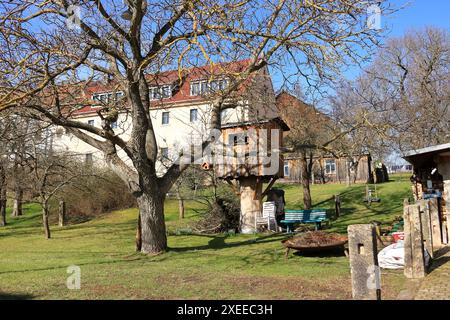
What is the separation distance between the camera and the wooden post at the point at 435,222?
12.6 metres

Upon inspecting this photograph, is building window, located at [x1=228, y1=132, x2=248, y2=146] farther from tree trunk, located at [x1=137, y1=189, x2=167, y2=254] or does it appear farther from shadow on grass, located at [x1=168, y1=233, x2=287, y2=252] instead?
tree trunk, located at [x1=137, y1=189, x2=167, y2=254]

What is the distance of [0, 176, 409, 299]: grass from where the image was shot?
26.4ft

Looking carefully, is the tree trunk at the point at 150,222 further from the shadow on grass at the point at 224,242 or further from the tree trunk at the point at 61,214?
the tree trunk at the point at 61,214

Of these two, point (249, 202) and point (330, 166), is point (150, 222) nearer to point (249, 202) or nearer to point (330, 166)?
point (249, 202)

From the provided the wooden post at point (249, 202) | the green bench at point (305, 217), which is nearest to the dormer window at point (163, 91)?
the wooden post at point (249, 202)

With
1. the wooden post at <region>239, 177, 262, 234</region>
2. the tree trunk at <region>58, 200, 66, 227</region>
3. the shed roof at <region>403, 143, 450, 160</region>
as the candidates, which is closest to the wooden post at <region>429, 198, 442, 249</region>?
the shed roof at <region>403, 143, 450, 160</region>

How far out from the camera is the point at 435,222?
13234mm

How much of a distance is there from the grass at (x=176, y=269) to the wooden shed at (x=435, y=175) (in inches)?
145

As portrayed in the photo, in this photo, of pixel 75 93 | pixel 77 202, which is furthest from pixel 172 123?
pixel 75 93

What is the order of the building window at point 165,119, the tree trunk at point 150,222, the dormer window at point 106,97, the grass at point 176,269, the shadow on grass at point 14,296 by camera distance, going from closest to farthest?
1. the shadow on grass at point 14,296
2. the grass at point 176,269
3. the tree trunk at point 150,222
4. the dormer window at point 106,97
5. the building window at point 165,119

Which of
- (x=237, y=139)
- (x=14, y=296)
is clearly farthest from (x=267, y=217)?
(x=14, y=296)

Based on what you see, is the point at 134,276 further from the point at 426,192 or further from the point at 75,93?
the point at 426,192

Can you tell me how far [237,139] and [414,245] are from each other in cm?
1281

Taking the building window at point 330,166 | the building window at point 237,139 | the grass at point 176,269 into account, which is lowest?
the grass at point 176,269
